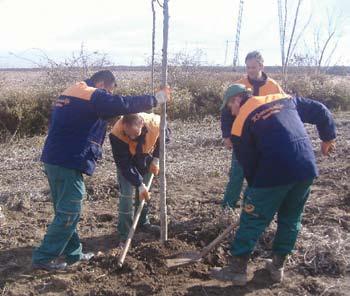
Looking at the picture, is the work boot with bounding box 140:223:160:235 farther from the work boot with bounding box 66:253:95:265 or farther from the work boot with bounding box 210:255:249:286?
the work boot with bounding box 210:255:249:286

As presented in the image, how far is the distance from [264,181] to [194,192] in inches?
109

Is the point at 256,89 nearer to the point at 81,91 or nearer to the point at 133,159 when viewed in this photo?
the point at 133,159

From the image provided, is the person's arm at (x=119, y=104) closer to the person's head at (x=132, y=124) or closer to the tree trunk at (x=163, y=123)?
the tree trunk at (x=163, y=123)

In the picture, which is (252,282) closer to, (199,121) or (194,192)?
(194,192)

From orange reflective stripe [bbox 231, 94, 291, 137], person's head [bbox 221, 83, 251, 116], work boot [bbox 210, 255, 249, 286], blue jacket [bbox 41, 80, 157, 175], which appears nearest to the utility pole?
blue jacket [bbox 41, 80, 157, 175]

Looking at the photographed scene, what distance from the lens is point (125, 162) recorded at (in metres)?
4.36

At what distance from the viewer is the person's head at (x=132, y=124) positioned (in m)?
4.23

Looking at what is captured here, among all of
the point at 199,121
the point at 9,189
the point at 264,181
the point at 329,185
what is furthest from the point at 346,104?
the point at 264,181

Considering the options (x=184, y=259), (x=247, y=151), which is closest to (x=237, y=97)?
(x=247, y=151)

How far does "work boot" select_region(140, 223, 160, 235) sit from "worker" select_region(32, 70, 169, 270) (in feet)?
3.63

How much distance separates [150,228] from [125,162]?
3.19ft

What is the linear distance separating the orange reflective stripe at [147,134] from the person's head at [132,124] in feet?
0.31

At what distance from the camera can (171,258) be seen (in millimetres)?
4289

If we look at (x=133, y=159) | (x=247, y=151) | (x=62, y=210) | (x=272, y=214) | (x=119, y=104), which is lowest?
(x=62, y=210)
